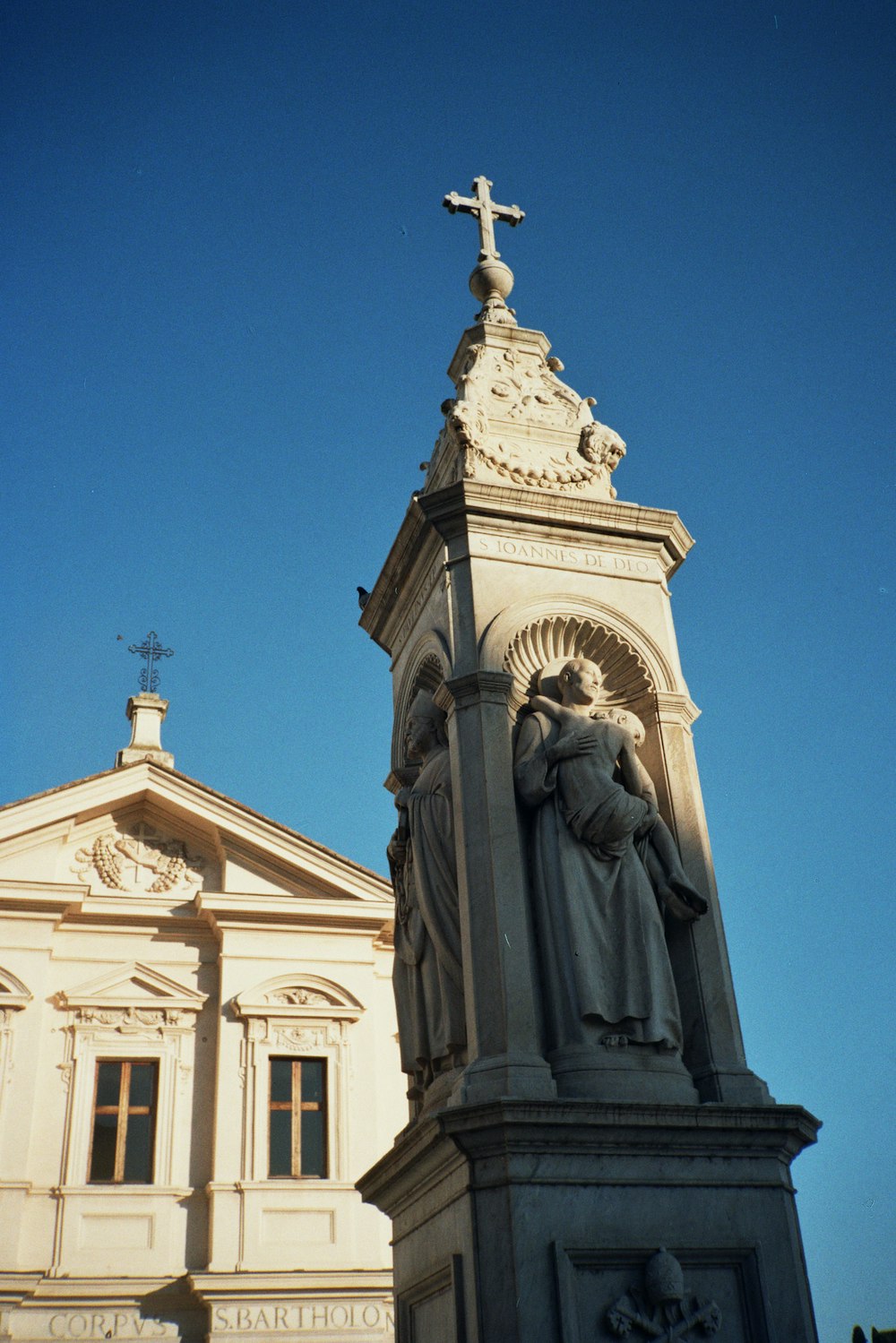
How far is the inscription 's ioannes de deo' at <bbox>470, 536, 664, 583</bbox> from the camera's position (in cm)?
724

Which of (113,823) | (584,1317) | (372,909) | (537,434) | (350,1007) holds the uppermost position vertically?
(113,823)

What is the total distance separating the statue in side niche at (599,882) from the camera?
591 cm

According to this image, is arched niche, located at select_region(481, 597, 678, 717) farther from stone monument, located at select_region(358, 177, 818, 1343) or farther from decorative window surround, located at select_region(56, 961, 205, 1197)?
decorative window surround, located at select_region(56, 961, 205, 1197)

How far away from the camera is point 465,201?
9.37 metres

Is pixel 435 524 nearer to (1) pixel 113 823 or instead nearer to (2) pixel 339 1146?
(2) pixel 339 1146

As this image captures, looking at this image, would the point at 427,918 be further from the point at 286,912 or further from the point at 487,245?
the point at 286,912

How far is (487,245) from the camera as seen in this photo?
9477 mm

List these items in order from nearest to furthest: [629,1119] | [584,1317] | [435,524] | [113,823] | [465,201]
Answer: [584,1317] < [629,1119] < [435,524] < [465,201] < [113,823]

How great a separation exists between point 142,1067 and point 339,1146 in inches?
121

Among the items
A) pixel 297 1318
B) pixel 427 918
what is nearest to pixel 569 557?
pixel 427 918

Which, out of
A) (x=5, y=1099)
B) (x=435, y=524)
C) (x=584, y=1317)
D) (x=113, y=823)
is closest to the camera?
(x=584, y=1317)

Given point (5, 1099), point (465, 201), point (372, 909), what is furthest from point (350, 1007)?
point (465, 201)

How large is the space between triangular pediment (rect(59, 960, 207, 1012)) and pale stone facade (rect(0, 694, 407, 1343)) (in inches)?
1.2

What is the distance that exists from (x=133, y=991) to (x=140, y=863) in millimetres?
2347
